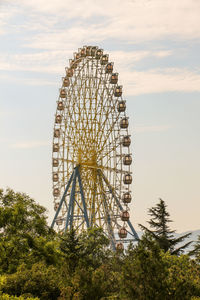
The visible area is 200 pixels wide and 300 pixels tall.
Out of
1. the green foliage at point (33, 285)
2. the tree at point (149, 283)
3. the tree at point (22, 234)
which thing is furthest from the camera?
the tree at point (22, 234)

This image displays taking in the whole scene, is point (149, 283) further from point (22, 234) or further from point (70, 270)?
point (22, 234)

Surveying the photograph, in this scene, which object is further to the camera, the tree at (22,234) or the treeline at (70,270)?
the tree at (22,234)

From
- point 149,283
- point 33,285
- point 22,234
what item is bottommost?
point 149,283

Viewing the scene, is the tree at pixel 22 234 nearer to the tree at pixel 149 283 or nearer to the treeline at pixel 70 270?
the treeline at pixel 70 270

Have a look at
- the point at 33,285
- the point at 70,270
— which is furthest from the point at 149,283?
the point at 33,285

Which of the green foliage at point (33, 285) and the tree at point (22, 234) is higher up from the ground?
the tree at point (22, 234)

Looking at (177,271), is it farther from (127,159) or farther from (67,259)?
(127,159)

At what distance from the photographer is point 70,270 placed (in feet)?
73.6

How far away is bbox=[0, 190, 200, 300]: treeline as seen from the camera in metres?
17.5

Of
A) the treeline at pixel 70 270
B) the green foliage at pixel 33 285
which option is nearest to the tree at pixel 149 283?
the treeline at pixel 70 270

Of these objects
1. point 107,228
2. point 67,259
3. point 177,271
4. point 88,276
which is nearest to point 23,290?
point 67,259

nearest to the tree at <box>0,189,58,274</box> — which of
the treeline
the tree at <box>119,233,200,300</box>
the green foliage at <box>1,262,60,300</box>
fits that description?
the treeline

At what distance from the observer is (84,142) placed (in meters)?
49.3

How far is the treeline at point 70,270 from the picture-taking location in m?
17.5
